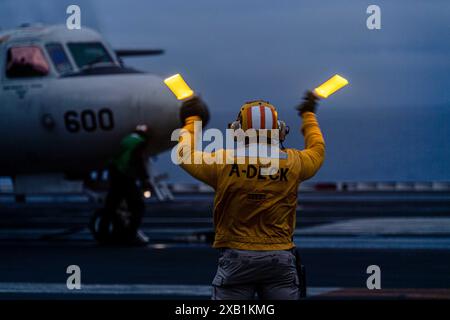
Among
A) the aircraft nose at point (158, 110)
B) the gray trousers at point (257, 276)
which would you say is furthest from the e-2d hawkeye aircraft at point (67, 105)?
the gray trousers at point (257, 276)

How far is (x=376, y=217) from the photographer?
77.9ft

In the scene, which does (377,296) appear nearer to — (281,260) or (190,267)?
(190,267)

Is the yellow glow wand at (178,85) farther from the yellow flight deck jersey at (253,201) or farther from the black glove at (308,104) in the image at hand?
the black glove at (308,104)

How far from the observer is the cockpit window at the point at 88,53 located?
20094 millimetres

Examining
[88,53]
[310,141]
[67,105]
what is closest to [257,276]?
[310,141]

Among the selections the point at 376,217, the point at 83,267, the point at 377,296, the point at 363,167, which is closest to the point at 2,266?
the point at 83,267

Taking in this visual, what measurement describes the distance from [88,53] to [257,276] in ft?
43.9

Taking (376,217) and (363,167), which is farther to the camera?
(363,167)

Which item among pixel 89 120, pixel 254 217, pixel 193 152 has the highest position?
pixel 193 152

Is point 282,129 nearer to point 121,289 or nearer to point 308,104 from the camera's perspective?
point 308,104

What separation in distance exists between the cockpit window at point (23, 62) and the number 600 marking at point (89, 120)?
3.72 feet

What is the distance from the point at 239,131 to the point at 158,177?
1163 cm

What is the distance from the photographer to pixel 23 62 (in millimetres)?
20031
